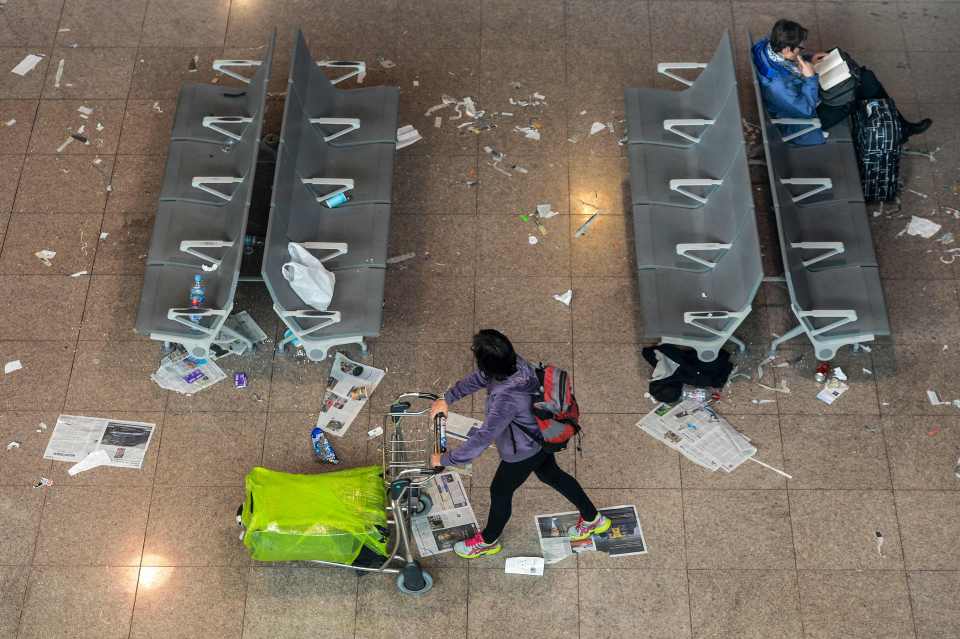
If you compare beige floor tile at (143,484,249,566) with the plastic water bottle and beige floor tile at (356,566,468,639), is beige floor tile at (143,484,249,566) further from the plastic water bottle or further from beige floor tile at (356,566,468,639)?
the plastic water bottle

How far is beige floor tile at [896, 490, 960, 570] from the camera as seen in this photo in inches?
194

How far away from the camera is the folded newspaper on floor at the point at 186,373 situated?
5508 mm

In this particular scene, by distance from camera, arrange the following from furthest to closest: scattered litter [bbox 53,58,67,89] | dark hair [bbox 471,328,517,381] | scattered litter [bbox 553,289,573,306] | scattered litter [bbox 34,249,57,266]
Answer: scattered litter [bbox 53,58,67,89], scattered litter [bbox 34,249,57,266], scattered litter [bbox 553,289,573,306], dark hair [bbox 471,328,517,381]

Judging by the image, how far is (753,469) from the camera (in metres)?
5.20

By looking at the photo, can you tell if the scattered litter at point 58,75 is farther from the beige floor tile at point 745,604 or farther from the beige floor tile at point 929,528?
the beige floor tile at point 929,528

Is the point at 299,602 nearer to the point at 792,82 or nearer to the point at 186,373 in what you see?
the point at 186,373

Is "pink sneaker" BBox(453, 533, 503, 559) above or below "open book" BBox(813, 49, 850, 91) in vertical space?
below

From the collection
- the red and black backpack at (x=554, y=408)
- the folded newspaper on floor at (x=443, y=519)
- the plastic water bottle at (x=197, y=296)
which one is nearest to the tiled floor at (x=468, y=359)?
the folded newspaper on floor at (x=443, y=519)

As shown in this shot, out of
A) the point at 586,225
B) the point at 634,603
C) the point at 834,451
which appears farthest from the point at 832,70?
the point at 634,603

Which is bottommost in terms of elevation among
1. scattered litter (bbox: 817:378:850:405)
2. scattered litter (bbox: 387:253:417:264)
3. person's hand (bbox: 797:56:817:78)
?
scattered litter (bbox: 817:378:850:405)

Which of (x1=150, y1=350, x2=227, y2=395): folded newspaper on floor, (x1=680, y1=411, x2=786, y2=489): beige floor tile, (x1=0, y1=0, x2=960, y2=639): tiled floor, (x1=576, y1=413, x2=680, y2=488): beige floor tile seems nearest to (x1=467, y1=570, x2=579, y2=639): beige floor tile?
(x1=0, y1=0, x2=960, y2=639): tiled floor

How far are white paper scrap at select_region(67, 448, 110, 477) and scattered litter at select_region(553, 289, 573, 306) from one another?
317 centimetres

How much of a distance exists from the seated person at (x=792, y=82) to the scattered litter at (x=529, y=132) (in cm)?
169

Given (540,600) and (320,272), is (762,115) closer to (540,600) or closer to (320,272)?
(320,272)
